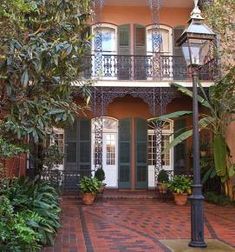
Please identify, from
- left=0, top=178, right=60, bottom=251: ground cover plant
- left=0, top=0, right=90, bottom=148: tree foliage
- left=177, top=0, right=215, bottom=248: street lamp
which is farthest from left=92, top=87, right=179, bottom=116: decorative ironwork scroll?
left=0, top=0, right=90, bottom=148: tree foliage

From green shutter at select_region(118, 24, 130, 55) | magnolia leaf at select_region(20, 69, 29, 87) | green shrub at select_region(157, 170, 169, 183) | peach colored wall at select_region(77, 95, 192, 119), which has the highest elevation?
green shutter at select_region(118, 24, 130, 55)

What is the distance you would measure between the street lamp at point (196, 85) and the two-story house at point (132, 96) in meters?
7.54

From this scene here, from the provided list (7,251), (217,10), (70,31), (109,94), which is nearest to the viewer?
(7,251)

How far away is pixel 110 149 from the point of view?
16.9 meters

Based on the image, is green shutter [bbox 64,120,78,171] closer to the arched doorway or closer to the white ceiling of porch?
the arched doorway

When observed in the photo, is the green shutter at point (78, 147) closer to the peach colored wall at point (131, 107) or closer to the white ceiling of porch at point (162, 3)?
the peach colored wall at point (131, 107)

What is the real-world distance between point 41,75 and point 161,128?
1009cm

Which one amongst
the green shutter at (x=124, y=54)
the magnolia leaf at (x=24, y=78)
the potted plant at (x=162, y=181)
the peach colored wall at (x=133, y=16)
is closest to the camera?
the magnolia leaf at (x=24, y=78)

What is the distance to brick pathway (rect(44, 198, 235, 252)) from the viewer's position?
7922 mm

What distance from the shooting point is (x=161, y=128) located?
1633cm

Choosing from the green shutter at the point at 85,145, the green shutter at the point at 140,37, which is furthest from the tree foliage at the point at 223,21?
the green shutter at the point at 85,145

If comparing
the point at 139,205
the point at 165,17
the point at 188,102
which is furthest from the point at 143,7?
the point at 139,205

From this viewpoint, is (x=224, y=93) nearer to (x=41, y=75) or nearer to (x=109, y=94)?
(x=109, y=94)

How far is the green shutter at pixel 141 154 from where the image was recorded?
16.6m
